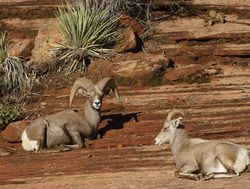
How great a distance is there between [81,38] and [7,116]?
4401 mm

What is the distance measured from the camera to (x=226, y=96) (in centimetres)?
1648

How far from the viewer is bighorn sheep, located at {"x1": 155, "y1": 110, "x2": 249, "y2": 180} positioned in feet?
32.5

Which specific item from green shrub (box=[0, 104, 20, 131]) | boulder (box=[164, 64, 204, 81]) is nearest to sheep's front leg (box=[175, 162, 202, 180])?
green shrub (box=[0, 104, 20, 131])

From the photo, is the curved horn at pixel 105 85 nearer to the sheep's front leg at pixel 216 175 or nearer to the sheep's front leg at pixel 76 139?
the sheep's front leg at pixel 76 139

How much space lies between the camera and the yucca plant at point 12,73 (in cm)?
1875

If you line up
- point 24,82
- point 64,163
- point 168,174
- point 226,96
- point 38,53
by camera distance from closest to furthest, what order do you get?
point 168,174, point 64,163, point 226,96, point 24,82, point 38,53

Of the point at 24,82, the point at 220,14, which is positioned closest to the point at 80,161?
the point at 24,82

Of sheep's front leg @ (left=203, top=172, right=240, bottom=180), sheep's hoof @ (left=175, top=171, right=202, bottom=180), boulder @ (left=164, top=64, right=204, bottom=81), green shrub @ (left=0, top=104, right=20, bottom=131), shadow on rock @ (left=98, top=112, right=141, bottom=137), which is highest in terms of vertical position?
sheep's front leg @ (left=203, top=172, right=240, bottom=180)

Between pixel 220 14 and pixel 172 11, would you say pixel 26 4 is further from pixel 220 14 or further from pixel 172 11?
pixel 220 14

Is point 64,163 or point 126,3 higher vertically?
point 126,3

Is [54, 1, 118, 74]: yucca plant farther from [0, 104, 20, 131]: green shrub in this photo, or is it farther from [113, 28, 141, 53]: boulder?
[0, 104, 20, 131]: green shrub

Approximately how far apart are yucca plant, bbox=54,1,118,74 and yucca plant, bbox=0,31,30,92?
1153 millimetres

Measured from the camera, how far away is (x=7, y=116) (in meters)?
15.9

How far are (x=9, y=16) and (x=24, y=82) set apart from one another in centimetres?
550
